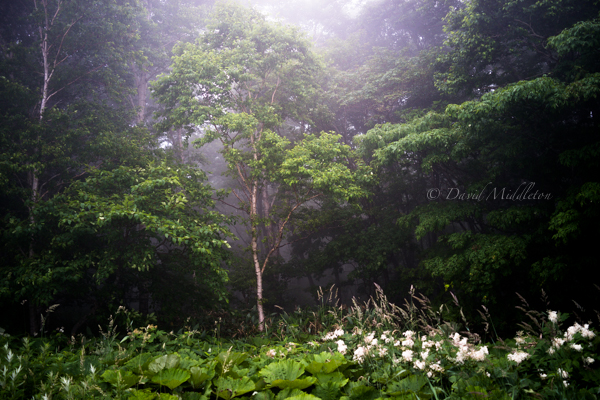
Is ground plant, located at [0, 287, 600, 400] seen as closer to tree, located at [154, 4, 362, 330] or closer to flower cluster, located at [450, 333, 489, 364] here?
flower cluster, located at [450, 333, 489, 364]

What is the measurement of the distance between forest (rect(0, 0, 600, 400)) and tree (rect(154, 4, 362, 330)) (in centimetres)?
10

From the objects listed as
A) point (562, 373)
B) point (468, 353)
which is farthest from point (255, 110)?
point (562, 373)

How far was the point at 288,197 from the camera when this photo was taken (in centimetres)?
1271

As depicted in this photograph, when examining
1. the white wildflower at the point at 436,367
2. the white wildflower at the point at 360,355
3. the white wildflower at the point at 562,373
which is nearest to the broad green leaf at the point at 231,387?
the white wildflower at the point at 360,355

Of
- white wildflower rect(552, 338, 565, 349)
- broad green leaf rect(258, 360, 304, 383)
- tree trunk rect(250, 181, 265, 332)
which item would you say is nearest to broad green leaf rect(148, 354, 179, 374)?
broad green leaf rect(258, 360, 304, 383)

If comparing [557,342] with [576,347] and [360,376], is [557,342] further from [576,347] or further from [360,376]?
[360,376]

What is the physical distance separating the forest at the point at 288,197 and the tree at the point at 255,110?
0.32 ft

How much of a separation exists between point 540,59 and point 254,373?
530 inches

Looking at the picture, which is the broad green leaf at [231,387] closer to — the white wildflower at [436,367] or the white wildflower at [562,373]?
the white wildflower at [436,367]

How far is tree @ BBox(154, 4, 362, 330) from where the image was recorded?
32.6ft

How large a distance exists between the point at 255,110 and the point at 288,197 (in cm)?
395

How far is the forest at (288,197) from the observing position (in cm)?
404

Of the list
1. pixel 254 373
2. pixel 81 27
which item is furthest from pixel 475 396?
pixel 81 27

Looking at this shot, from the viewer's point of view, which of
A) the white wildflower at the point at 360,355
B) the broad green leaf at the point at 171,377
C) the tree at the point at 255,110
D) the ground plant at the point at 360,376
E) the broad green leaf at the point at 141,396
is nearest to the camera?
the broad green leaf at the point at 141,396
